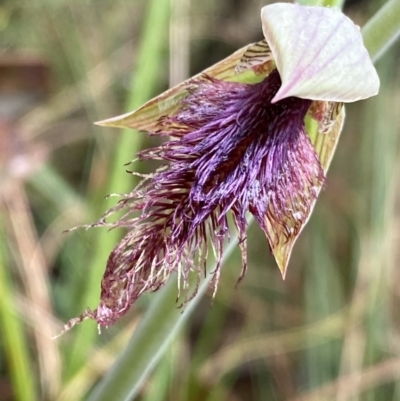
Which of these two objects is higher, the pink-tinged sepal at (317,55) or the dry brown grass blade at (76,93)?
the pink-tinged sepal at (317,55)

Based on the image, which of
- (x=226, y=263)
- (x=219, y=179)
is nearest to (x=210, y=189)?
(x=219, y=179)

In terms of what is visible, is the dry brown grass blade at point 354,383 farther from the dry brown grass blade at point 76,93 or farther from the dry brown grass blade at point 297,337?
the dry brown grass blade at point 76,93

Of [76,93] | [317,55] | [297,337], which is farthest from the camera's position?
[76,93]

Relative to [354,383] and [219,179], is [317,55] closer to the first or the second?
[219,179]

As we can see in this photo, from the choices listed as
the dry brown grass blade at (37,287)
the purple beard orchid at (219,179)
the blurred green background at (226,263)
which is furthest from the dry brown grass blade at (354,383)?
the purple beard orchid at (219,179)

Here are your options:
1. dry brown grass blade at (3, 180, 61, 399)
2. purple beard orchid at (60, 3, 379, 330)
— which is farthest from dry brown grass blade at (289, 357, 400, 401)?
purple beard orchid at (60, 3, 379, 330)

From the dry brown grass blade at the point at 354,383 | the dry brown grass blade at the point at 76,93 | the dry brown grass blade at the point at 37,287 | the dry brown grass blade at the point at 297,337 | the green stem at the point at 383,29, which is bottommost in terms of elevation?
the dry brown grass blade at the point at 354,383
